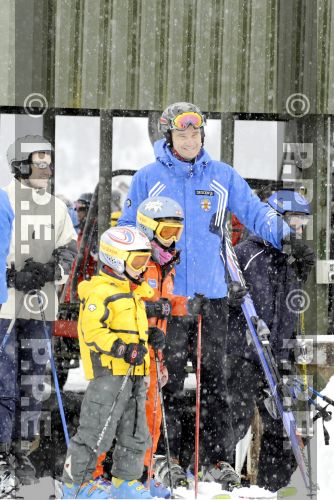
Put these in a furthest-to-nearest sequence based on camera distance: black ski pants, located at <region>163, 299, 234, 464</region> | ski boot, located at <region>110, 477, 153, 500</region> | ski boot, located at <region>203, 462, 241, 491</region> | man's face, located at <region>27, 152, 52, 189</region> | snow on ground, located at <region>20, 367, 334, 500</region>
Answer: man's face, located at <region>27, 152, 52, 189</region>
black ski pants, located at <region>163, 299, 234, 464</region>
ski boot, located at <region>203, 462, 241, 491</region>
snow on ground, located at <region>20, 367, 334, 500</region>
ski boot, located at <region>110, 477, 153, 500</region>

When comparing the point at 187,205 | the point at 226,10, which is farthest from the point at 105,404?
the point at 226,10

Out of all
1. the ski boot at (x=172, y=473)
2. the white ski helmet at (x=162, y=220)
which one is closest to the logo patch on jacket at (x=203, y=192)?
the white ski helmet at (x=162, y=220)

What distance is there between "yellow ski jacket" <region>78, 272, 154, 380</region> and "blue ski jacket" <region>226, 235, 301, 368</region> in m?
1.34

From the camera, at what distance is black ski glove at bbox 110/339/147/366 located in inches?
186

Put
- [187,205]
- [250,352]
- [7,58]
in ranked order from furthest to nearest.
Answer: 1. [7,58]
2. [250,352]
3. [187,205]

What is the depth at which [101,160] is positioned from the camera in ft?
27.0

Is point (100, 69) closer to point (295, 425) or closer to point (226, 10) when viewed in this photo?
point (226, 10)

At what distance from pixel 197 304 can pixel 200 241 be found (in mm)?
530

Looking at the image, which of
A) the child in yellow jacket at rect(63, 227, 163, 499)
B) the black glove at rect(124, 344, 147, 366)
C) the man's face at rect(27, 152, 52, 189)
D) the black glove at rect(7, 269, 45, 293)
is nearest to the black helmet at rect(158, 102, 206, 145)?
the man's face at rect(27, 152, 52, 189)

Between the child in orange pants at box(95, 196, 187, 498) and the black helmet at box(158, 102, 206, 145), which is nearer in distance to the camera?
the child in orange pants at box(95, 196, 187, 498)

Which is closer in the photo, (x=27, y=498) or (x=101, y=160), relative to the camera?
(x=27, y=498)

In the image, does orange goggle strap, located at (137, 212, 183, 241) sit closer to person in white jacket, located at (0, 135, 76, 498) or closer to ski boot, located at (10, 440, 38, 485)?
person in white jacket, located at (0, 135, 76, 498)

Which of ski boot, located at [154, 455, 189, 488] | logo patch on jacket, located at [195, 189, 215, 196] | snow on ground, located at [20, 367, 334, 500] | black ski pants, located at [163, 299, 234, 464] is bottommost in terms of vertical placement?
snow on ground, located at [20, 367, 334, 500]

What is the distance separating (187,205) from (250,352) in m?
1.18
